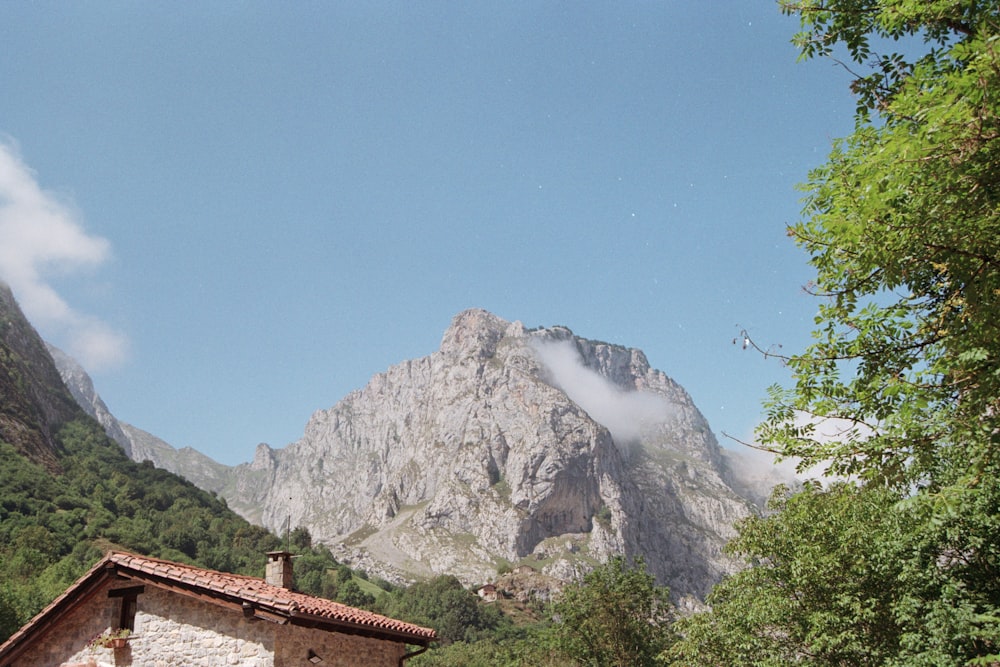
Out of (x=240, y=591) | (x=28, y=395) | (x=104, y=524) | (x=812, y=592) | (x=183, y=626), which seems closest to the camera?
(x=240, y=591)

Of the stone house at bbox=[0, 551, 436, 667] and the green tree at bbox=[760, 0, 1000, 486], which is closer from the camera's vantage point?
the green tree at bbox=[760, 0, 1000, 486]

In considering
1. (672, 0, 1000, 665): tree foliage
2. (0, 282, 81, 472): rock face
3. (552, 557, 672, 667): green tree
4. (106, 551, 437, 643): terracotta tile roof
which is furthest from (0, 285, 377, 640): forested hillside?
(672, 0, 1000, 665): tree foliage

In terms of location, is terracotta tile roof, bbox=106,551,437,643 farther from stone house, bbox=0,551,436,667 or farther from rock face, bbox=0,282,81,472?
rock face, bbox=0,282,81,472

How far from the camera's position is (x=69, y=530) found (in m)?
110

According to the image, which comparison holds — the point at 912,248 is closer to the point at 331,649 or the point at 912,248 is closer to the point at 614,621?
the point at 331,649

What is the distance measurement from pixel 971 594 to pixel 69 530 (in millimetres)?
131053

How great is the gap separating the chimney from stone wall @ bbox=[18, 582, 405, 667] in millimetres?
4272

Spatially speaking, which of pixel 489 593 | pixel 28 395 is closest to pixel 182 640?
pixel 489 593

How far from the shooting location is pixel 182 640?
14703mm

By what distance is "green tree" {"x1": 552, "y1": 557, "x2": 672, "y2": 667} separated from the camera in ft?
111

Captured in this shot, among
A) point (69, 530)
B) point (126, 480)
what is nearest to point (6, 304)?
point (126, 480)

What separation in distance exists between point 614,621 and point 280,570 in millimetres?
20568

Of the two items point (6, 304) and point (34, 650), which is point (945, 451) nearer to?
point (34, 650)

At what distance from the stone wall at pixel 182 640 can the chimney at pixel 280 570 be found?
168 inches
